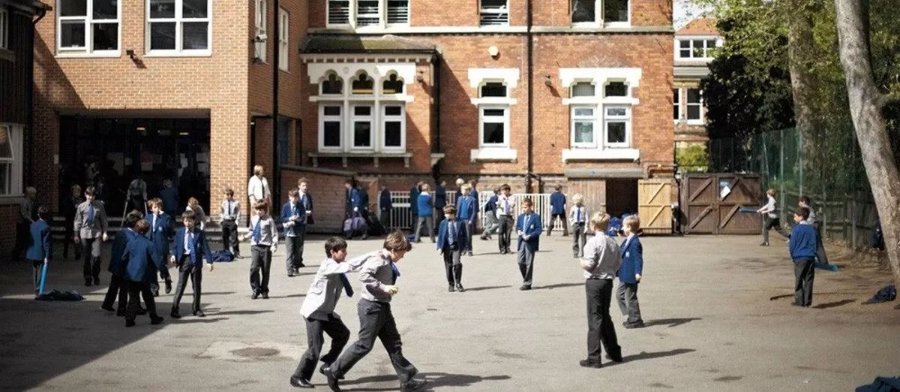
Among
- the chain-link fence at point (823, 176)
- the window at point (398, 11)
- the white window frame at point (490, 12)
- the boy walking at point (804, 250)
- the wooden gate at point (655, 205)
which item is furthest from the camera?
the window at point (398, 11)

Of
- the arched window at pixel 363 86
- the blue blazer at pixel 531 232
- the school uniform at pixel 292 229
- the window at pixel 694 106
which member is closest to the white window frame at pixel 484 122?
the arched window at pixel 363 86

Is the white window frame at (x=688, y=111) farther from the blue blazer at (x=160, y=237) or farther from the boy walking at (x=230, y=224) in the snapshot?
the blue blazer at (x=160, y=237)

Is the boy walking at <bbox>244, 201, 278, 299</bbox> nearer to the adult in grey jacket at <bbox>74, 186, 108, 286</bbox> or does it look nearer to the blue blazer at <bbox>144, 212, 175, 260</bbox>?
the blue blazer at <bbox>144, 212, 175, 260</bbox>

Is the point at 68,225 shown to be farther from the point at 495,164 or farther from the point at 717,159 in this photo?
the point at 717,159

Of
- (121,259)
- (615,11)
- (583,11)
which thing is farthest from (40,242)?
(615,11)

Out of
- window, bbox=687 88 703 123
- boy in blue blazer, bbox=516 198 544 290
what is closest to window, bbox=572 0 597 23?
boy in blue blazer, bbox=516 198 544 290

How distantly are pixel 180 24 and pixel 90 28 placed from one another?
2514mm

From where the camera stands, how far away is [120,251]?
16.4 metres

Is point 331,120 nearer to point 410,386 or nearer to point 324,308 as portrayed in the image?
point 324,308

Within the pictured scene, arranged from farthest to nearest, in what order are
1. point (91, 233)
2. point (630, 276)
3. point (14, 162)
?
point (14, 162), point (91, 233), point (630, 276)

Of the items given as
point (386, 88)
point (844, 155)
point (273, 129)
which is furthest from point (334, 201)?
point (844, 155)

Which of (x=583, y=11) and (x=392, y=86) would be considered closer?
(x=392, y=86)

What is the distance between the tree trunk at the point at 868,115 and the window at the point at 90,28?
786 inches

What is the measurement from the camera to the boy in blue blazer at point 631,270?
51.9ft
